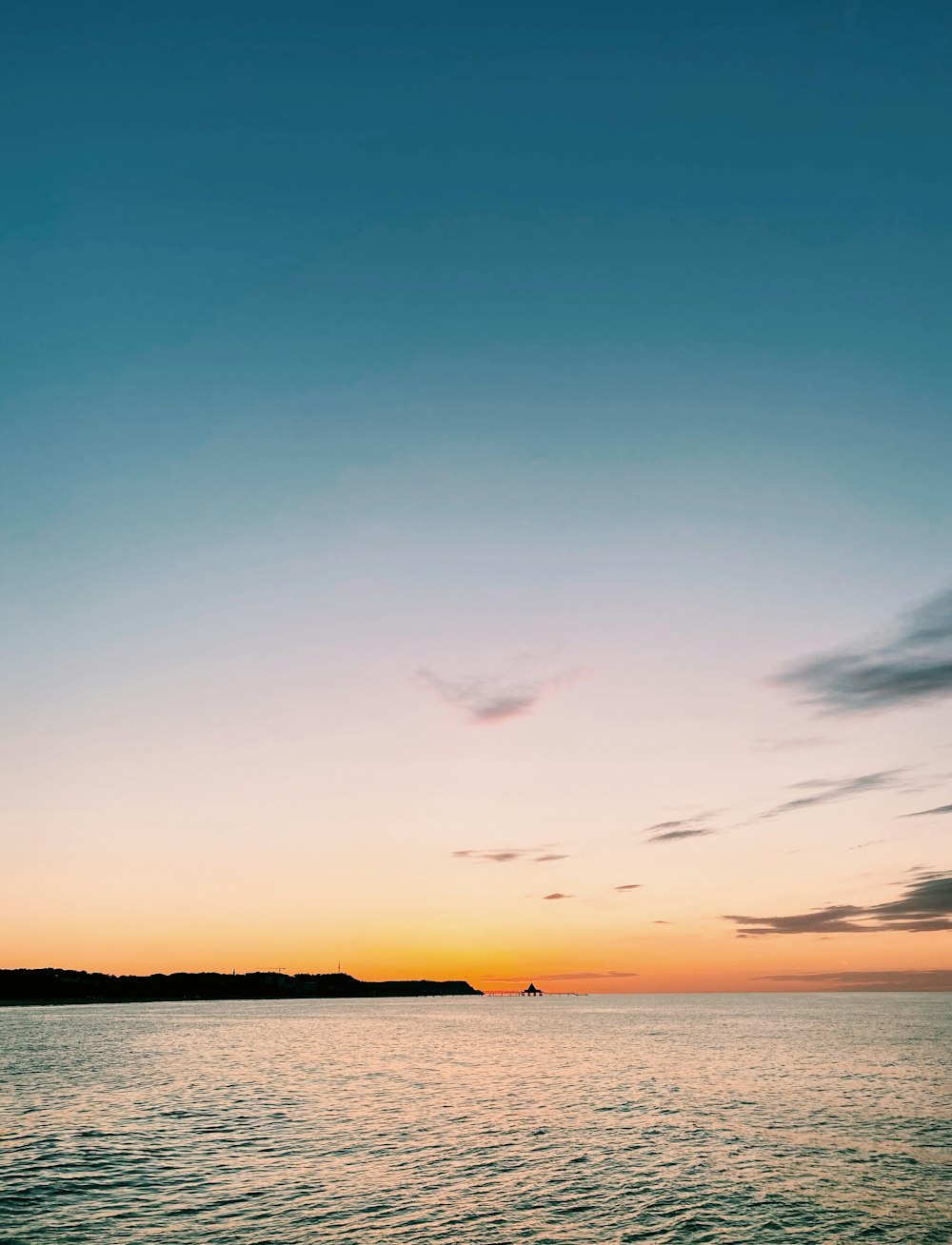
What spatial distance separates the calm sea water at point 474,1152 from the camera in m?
37.6

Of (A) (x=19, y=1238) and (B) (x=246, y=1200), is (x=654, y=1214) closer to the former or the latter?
(B) (x=246, y=1200)

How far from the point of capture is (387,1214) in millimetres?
38500

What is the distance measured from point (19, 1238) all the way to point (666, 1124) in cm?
4396

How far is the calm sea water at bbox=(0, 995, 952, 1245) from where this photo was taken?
37625mm

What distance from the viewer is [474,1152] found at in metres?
52.3

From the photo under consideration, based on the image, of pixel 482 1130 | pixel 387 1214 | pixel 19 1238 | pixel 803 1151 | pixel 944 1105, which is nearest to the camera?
pixel 19 1238

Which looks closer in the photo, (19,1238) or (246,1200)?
(19,1238)

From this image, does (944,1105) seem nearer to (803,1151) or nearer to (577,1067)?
(803,1151)

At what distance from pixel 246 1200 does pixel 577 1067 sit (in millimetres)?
75474

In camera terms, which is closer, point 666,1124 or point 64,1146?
point 64,1146

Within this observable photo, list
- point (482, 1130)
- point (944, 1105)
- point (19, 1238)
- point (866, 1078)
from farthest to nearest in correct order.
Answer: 1. point (866, 1078)
2. point (944, 1105)
3. point (482, 1130)
4. point (19, 1238)

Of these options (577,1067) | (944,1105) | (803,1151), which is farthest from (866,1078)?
(803,1151)

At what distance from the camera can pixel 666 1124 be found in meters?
63.0

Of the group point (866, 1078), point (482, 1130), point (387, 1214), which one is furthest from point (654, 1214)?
point (866, 1078)
